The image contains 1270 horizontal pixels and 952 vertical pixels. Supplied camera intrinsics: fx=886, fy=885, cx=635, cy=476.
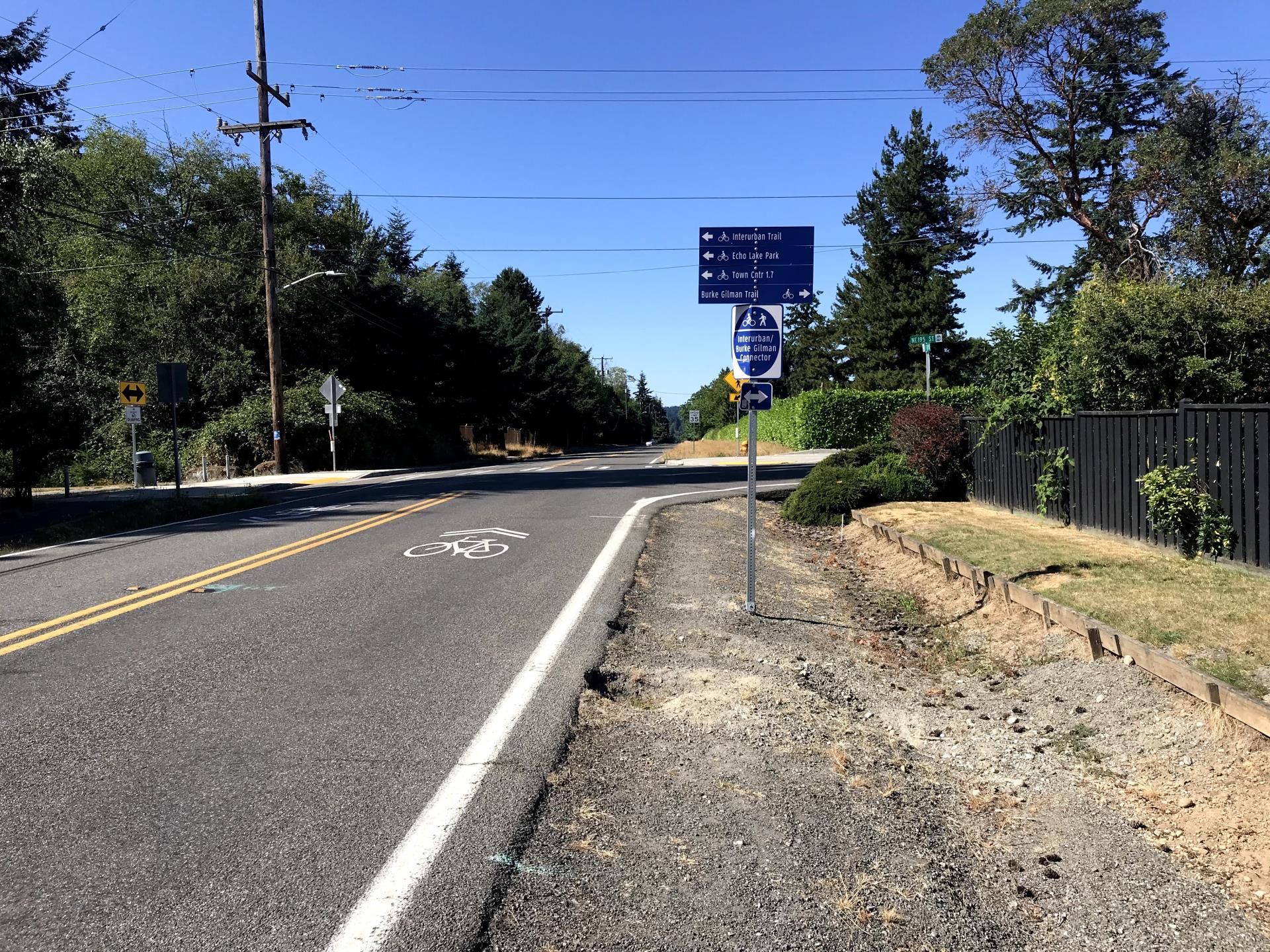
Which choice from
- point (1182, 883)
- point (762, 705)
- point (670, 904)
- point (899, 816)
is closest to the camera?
point (670, 904)

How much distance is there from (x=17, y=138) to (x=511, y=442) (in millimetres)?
46458

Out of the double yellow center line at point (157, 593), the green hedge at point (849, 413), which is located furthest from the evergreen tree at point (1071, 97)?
the double yellow center line at point (157, 593)

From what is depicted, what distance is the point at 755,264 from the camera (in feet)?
25.3

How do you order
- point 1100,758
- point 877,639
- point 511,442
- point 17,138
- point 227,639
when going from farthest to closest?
point 511,442
point 17,138
point 877,639
point 227,639
point 1100,758

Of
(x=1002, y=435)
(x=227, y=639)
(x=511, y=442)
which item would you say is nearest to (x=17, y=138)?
(x=227, y=639)

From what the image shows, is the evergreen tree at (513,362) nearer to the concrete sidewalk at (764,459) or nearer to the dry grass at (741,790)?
the concrete sidewalk at (764,459)

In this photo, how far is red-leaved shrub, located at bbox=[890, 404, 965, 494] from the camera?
14734mm

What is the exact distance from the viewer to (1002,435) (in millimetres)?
13492

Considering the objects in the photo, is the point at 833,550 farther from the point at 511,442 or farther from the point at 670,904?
the point at 511,442

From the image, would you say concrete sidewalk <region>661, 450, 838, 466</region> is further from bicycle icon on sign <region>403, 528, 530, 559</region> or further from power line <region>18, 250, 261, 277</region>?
power line <region>18, 250, 261, 277</region>

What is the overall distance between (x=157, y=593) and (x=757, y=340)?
5.95 m

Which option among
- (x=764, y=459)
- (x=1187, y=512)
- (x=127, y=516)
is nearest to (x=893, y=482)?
(x=1187, y=512)

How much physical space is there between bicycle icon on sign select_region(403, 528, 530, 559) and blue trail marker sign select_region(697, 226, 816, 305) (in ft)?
14.1

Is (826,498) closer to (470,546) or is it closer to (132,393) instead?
(470,546)
